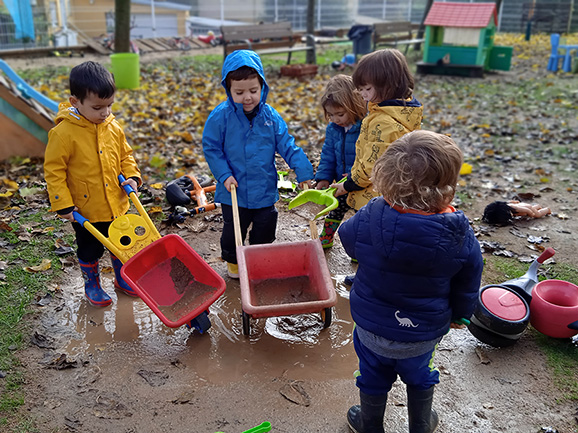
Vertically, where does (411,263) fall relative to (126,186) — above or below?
above

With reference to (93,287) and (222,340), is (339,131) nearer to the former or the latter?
(222,340)

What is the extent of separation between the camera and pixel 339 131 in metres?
4.00

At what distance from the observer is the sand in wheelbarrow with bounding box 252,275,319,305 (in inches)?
139

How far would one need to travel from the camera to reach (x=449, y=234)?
6.73ft

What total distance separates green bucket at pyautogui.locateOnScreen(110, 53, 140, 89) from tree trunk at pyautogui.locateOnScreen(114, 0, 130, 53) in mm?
969

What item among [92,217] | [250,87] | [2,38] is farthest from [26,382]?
[2,38]

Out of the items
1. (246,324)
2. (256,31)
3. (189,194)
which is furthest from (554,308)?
(256,31)

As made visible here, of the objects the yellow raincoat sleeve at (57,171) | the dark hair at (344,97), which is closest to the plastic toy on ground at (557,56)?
the dark hair at (344,97)

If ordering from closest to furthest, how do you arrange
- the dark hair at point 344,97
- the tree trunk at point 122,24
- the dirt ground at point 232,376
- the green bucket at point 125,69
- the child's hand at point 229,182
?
the dirt ground at point 232,376 < the child's hand at point 229,182 < the dark hair at point 344,97 < the green bucket at point 125,69 < the tree trunk at point 122,24

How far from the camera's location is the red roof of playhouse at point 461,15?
12.5m

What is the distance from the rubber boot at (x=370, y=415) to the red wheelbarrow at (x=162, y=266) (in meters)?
1.16

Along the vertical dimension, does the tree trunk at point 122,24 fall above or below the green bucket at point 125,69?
above

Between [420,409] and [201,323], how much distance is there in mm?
1532

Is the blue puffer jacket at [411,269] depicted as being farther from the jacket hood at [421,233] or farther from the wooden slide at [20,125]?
the wooden slide at [20,125]
